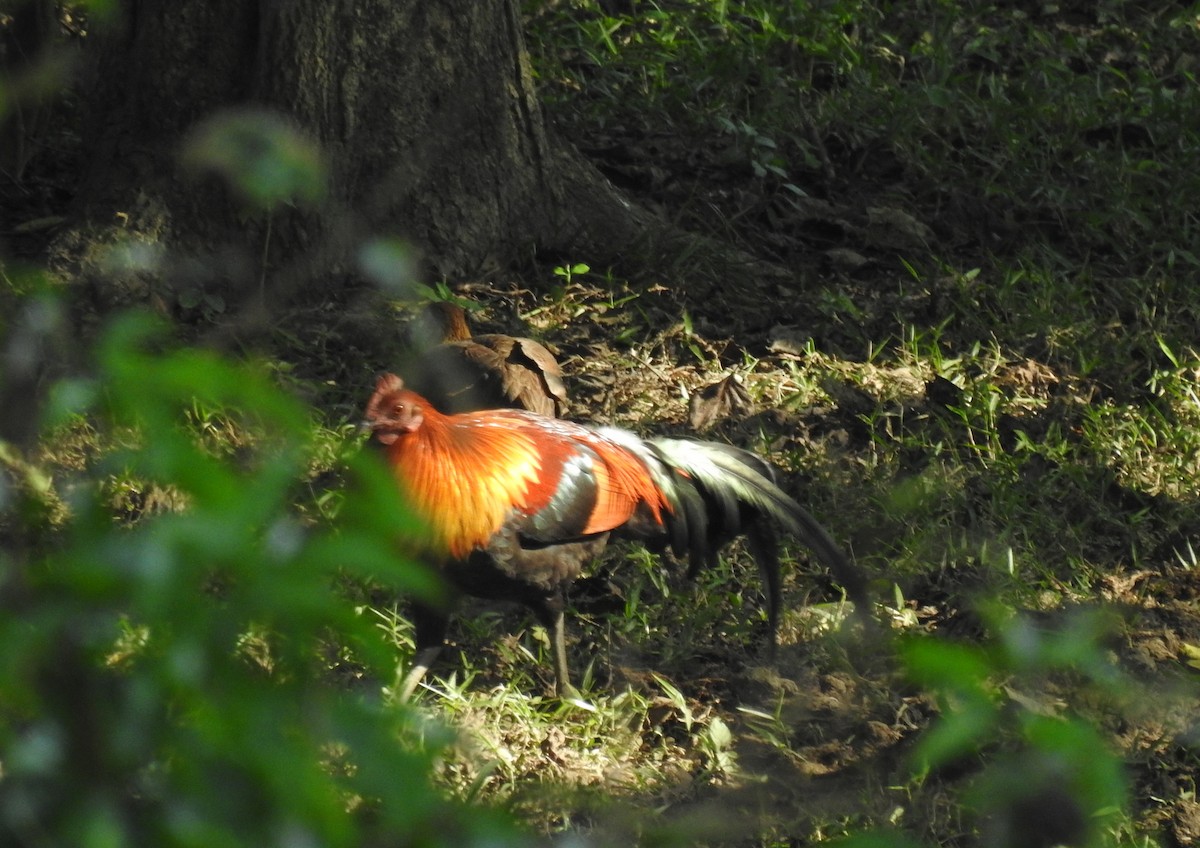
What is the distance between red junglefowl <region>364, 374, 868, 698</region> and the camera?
3.60 metres

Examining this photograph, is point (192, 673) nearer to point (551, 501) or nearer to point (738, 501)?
point (551, 501)

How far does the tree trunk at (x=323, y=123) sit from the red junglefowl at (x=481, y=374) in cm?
66

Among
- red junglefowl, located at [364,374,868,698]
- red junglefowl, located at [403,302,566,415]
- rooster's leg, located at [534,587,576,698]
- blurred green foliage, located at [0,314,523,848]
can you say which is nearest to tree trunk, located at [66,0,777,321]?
red junglefowl, located at [403,302,566,415]

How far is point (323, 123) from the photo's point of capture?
517 cm

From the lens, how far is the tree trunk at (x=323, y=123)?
5.07 metres

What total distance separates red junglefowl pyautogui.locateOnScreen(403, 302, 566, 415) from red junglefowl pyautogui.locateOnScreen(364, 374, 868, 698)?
440mm

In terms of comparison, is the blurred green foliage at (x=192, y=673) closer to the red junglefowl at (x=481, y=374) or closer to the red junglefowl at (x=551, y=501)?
the red junglefowl at (x=551, y=501)

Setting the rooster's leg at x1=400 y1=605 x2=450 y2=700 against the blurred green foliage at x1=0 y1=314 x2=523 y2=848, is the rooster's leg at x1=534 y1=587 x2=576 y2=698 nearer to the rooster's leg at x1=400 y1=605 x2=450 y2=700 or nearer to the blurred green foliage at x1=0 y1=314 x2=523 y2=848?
the rooster's leg at x1=400 y1=605 x2=450 y2=700

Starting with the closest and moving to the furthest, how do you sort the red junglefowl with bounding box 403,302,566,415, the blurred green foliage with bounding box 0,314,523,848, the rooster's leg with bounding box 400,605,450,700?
the blurred green foliage with bounding box 0,314,523,848 < the rooster's leg with bounding box 400,605,450,700 < the red junglefowl with bounding box 403,302,566,415

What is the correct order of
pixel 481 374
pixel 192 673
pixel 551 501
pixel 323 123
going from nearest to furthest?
pixel 192 673 < pixel 551 501 < pixel 481 374 < pixel 323 123

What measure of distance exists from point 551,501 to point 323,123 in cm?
218

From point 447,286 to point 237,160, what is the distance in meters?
3.95

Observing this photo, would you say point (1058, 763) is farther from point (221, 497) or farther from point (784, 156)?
point (784, 156)

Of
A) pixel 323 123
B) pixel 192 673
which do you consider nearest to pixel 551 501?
pixel 323 123
